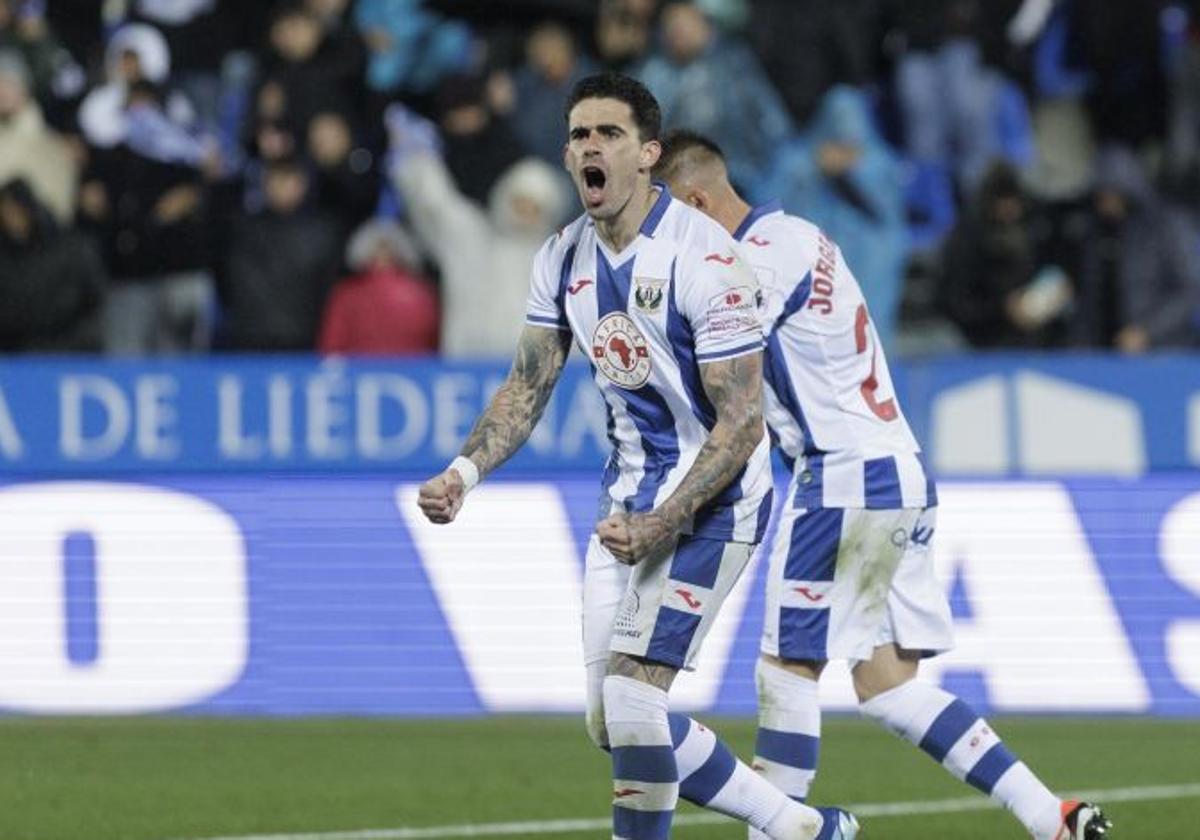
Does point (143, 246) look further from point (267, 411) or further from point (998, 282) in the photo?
point (998, 282)

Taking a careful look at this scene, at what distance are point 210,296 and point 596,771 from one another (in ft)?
20.3

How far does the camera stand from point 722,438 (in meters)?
7.22

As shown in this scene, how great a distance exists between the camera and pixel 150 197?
52.7 feet

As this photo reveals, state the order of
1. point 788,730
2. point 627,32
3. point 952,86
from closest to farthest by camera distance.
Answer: point 788,730 < point 627,32 < point 952,86

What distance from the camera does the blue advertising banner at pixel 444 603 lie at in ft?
39.5

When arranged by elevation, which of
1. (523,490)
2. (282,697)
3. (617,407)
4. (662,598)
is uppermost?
(617,407)

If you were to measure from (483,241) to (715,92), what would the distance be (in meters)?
1.53

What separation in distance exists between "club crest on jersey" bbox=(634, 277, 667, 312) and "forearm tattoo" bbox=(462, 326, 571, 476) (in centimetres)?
41

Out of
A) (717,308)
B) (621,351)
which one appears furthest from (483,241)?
(717,308)

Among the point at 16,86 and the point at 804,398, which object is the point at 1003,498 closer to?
the point at 804,398

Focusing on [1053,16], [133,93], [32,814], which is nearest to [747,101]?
[1053,16]

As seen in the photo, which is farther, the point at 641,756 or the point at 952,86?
the point at 952,86

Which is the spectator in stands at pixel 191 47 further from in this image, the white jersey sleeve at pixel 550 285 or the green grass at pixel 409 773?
the white jersey sleeve at pixel 550 285

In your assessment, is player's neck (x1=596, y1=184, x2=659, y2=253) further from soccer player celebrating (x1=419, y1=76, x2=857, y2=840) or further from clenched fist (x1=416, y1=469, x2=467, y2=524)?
clenched fist (x1=416, y1=469, x2=467, y2=524)
